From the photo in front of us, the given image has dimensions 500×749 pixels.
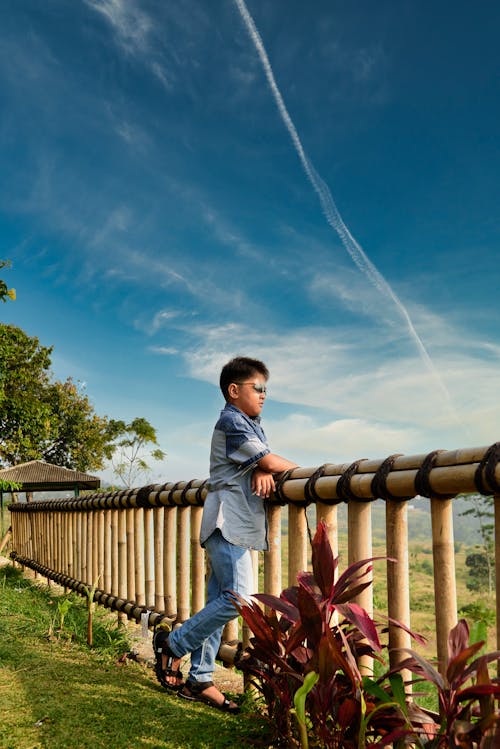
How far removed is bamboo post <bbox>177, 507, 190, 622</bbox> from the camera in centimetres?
397

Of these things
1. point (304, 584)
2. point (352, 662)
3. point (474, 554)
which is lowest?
point (474, 554)

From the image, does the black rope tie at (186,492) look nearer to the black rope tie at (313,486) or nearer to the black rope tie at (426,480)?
the black rope tie at (313,486)

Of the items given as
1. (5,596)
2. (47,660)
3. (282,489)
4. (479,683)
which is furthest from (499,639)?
(5,596)

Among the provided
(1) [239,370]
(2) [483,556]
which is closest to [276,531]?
(1) [239,370]

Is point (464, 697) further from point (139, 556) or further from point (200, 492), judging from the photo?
point (139, 556)

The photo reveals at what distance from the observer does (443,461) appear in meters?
2.18

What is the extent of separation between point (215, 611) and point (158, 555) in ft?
4.87

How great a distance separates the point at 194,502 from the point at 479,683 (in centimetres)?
230

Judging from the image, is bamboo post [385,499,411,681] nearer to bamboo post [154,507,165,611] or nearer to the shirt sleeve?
the shirt sleeve

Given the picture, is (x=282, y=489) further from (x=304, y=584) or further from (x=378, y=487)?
(x=304, y=584)

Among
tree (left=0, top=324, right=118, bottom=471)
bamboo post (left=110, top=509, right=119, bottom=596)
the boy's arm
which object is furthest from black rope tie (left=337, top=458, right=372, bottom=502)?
tree (left=0, top=324, right=118, bottom=471)

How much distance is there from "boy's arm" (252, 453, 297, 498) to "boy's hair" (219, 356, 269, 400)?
46cm

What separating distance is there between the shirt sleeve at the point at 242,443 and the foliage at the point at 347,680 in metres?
0.77

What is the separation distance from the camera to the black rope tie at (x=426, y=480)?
7.16 feet
